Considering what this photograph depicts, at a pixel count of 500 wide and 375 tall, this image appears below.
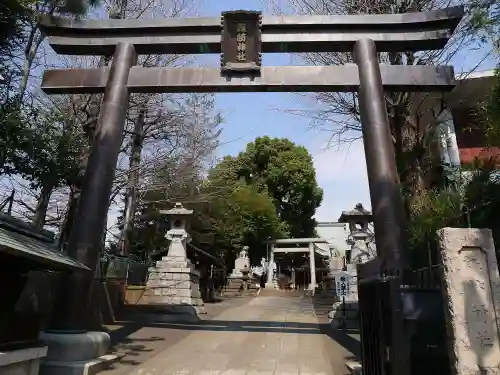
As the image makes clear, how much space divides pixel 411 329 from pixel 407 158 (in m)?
8.20

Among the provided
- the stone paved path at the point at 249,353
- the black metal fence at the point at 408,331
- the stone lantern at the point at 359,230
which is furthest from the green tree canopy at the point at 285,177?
the black metal fence at the point at 408,331

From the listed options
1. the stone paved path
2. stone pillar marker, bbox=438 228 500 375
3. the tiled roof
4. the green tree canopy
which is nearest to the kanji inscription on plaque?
the tiled roof

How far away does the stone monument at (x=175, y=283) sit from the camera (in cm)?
1281

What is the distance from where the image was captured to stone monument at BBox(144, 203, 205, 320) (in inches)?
504

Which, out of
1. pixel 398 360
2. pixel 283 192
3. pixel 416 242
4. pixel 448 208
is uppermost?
pixel 283 192

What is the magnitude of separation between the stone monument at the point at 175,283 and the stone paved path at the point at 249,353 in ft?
6.67

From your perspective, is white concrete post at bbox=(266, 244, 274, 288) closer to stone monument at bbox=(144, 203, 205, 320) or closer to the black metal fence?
stone monument at bbox=(144, 203, 205, 320)

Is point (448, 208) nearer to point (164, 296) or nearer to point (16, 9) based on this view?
point (16, 9)

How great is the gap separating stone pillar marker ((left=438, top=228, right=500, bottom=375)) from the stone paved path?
319cm

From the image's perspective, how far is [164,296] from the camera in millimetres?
13227

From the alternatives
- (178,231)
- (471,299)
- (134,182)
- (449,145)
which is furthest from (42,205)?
(449,145)

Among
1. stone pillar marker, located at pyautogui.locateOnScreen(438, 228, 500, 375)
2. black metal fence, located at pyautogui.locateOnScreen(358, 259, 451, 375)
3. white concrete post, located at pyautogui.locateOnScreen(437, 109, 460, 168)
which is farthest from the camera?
white concrete post, located at pyautogui.locateOnScreen(437, 109, 460, 168)

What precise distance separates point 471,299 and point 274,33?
7114mm

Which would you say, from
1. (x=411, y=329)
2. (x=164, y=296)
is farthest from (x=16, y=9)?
(x=164, y=296)
